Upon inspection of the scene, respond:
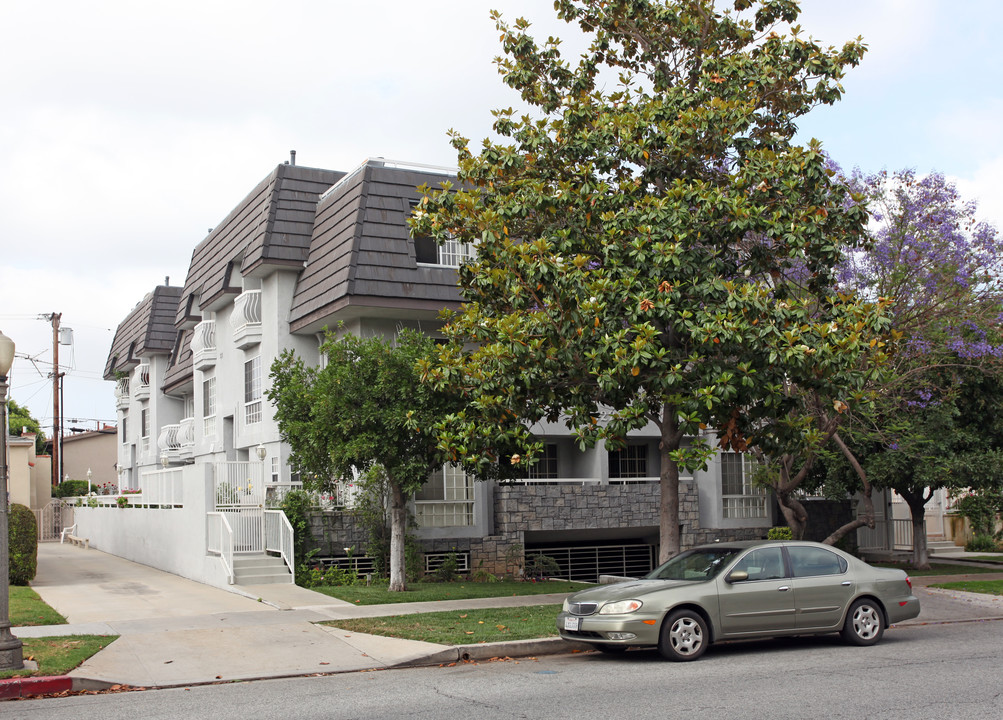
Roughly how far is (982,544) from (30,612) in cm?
2779

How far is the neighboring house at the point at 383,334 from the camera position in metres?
22.3

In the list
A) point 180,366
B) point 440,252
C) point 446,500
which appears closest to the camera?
point 446,500

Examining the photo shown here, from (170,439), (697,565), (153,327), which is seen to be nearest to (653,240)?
(697,565)

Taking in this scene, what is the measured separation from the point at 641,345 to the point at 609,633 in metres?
3.70

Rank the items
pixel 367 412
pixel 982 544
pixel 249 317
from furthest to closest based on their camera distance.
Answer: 1. pixel 982 544
2. pixel 249 317
3. pixel 367 412

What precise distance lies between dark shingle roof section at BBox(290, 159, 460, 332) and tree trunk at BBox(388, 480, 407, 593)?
15.4 ft

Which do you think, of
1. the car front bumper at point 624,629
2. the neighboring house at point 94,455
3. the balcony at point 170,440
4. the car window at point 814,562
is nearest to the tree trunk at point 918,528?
the car window at point 814,562

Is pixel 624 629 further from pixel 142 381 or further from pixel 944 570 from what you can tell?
pixel 142 381

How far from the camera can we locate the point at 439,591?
18.5m

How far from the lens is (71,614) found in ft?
50.4

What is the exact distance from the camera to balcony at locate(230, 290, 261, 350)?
2605cm

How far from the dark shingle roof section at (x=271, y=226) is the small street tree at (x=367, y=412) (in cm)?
722

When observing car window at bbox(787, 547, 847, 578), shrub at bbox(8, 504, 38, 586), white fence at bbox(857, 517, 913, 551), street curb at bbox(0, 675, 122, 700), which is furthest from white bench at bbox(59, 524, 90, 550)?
car window at bbox(787, 547, 847, 578)

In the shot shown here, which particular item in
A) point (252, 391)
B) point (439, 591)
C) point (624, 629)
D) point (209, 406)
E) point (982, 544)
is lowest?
point (982, 544)
